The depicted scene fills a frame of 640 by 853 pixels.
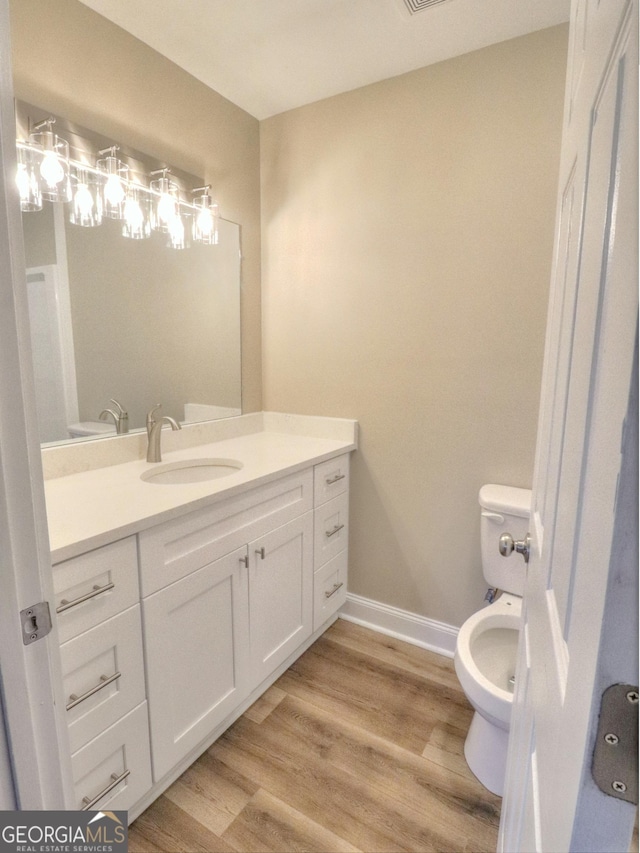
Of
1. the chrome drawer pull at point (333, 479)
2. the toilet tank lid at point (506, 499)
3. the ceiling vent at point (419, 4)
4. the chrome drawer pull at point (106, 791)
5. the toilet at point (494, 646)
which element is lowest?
the chrome drawer pull at point (106, 791)

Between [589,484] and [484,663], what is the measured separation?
4.53ft

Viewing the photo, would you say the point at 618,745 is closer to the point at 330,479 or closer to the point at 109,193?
the point at 330,479

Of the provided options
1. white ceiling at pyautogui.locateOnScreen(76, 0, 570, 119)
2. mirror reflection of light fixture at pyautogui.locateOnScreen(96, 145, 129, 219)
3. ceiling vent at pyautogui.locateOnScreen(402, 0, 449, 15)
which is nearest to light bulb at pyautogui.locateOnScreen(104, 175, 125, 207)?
mirror reflection of light fixture at pyautogui.locateOnScreen(96, 145, 129, 219)

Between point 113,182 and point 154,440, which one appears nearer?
point 113,182

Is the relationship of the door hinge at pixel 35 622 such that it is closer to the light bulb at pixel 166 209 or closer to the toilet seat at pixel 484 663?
the toilet seat at pixel 484 663

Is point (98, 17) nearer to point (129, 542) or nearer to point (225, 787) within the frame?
point (129, 542)

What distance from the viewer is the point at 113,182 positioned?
5.22 ft

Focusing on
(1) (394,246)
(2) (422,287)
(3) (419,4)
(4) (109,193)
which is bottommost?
(2) (422,287)

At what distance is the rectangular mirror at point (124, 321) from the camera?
57.5 inches

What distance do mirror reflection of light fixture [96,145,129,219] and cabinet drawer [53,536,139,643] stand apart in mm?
1229

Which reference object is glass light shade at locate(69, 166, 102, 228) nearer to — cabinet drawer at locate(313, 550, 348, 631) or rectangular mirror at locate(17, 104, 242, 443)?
rectangular mirror at locate(17, 104, 242, 443)

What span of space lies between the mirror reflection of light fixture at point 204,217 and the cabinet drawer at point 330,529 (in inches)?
51.3

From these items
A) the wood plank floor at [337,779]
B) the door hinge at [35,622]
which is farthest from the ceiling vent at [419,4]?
the wood plank floor at [337,779]

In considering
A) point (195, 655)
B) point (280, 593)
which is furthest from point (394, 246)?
point (195, 655)
